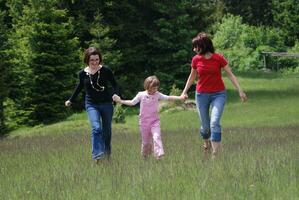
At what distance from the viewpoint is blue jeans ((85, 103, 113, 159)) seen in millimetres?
11336

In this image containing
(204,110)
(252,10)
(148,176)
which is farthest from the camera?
(252,10)

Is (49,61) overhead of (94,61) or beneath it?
beneath

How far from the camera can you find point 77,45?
37.7m

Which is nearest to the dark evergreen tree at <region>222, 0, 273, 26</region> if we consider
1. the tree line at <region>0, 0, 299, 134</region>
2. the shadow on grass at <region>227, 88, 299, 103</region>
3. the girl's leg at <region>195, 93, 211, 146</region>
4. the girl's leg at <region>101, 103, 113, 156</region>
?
the tree line at <region>0, 0, 299, 134</region>

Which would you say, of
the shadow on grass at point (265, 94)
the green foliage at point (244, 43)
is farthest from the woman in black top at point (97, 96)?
the green foliage at point (244, 43)

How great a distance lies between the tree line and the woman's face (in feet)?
65.3

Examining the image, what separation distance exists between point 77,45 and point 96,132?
87.9 ft

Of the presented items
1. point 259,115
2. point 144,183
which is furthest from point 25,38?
point 144,183

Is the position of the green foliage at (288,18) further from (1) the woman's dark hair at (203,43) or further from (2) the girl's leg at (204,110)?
(1) the woman's dark hair at (203,43)

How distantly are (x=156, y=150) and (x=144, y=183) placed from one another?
3.67 metres

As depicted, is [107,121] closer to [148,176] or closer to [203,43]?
[203,43]

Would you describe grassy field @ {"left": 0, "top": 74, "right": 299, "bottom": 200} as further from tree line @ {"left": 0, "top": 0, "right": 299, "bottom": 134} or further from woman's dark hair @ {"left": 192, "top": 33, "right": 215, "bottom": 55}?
tree line @ {"left": 0, "top": 0, "right": 299, "bottom": 134}

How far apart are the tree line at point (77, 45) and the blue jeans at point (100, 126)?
1992 cm

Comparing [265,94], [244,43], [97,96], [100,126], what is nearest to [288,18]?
[244,43]
